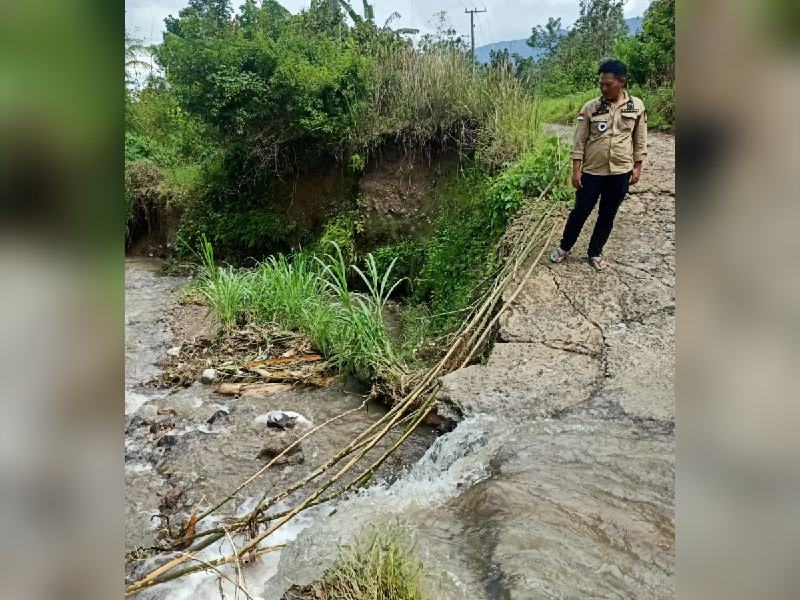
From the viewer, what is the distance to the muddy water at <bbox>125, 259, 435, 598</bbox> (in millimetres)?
2722

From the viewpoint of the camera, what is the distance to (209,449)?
3326 millimetres

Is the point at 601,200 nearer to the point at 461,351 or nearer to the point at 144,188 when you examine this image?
the point at 461,351

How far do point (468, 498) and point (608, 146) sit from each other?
93.7 inches

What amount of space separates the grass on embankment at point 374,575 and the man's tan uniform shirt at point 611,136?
274 centimetres

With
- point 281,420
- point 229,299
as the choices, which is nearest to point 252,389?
point 281,420

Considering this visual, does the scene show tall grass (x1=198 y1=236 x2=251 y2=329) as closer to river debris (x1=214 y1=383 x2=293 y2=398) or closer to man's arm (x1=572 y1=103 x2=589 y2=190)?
river debris (x1=214 y1=383 x2=293 y2=398)

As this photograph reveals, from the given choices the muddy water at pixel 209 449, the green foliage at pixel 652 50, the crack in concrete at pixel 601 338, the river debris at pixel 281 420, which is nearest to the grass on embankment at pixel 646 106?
the green foliage at pixel 652 50

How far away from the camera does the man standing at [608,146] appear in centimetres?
353

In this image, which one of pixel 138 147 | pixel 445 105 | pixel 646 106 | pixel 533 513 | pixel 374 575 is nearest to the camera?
pixel 374 575

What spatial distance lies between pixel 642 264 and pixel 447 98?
11.3 feet
